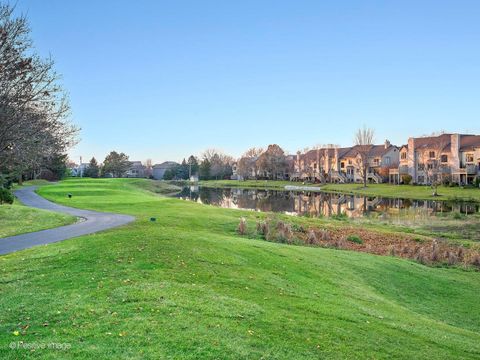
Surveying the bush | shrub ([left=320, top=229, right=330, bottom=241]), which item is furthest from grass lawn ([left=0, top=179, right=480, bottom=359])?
the bush

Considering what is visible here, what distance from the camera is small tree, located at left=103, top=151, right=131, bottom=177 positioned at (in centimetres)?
14075

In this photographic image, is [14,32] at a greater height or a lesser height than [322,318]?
greater

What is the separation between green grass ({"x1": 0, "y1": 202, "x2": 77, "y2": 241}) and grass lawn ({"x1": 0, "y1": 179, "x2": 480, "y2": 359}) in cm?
751

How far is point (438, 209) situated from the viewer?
165ft

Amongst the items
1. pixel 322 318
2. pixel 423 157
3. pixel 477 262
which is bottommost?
pixel 477 262

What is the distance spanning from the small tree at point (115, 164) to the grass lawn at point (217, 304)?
129m

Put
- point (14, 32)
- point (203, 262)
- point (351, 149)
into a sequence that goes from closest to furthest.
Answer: point (203, 262), point (14, 32), point (351, 149)

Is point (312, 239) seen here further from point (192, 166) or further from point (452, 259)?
point (192, 166)

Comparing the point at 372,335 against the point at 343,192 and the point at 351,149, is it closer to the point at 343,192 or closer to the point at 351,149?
the point at 343,192

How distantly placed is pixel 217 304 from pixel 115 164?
139m

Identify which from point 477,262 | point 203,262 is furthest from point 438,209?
point 203,262

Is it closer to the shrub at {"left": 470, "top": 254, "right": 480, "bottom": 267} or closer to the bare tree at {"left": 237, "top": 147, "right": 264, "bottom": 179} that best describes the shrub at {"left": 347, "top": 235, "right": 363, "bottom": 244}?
the shrub at {"left": 470, "top": 254, "right": 480, "bottom": 267}

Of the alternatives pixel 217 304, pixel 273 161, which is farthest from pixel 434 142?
pixel 217 304

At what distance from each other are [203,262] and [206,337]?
20.0 ft
